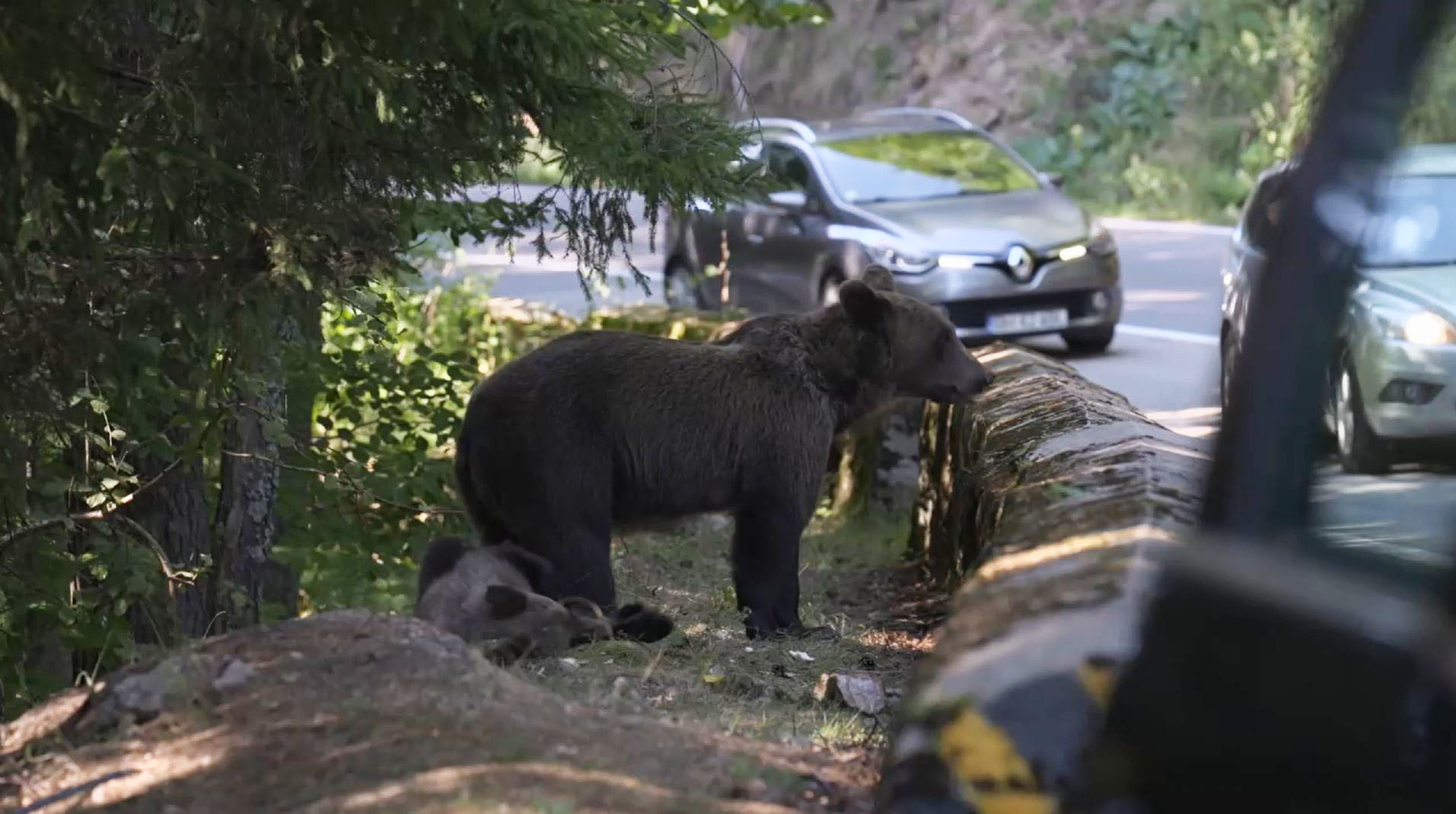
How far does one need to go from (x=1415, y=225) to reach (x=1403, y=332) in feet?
0.82

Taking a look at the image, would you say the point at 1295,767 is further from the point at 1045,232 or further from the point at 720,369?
the point at 1045,232

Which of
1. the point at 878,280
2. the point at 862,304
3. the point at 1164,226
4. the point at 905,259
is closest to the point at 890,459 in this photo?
the point at 878,280

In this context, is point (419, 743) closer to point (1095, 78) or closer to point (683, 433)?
point (683, 433)

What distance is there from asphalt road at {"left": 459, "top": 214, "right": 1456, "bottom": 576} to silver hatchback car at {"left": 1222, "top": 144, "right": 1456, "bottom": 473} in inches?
3.8

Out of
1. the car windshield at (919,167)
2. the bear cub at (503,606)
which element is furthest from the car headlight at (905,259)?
the bear cub at (503,606)

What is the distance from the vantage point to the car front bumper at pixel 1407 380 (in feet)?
11.6

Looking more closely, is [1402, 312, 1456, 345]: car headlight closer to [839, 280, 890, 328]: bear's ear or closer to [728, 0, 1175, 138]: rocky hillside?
[839, 280, 890, 328]: bear's ear

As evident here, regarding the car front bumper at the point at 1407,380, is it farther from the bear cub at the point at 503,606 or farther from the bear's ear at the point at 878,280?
the bear's ear at the point at 878,280

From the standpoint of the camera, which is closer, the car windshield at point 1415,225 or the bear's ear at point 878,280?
the car windshield at point 1415,225

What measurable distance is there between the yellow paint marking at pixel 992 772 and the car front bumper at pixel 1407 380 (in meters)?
0.97

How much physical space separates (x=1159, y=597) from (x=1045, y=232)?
13706 millimetres

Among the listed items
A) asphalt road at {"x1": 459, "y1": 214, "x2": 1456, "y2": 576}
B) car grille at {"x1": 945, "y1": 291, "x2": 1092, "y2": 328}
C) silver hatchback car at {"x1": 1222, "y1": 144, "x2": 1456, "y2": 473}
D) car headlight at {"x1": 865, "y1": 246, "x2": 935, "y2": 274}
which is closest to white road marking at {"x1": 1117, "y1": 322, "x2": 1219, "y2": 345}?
asphalt road at {"x1": 459, "y1": 214, "x2": 1456, "y2": 576}

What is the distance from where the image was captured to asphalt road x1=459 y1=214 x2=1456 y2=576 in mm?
3188

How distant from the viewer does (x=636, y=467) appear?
25.7ft
